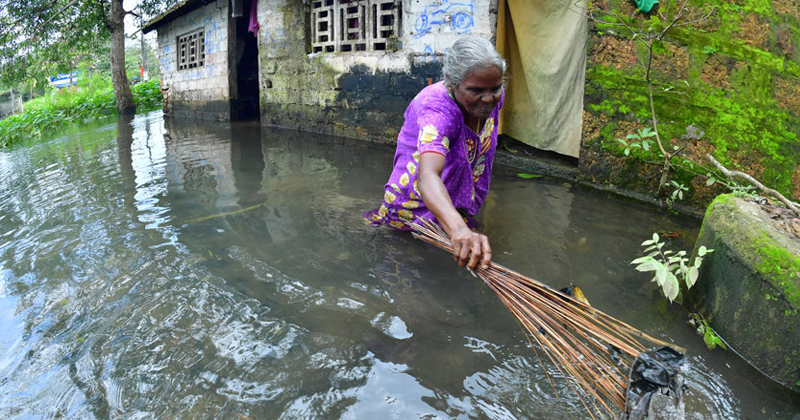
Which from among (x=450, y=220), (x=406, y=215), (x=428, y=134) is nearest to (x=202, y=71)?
(x=406, y=215)

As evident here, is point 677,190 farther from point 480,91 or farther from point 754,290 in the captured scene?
point 480,91

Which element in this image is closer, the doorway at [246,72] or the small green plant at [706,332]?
the small green plant at [706,332]

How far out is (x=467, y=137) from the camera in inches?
101

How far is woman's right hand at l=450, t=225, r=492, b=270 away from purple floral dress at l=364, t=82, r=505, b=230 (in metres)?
0.56

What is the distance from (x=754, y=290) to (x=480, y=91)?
140cm

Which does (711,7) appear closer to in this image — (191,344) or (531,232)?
(531,232)

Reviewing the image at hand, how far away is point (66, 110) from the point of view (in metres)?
14.5

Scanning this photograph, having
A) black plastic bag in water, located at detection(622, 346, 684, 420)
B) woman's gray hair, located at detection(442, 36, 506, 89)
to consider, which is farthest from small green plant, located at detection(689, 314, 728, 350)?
woman's gray hair, located at detection(442, 36, 506, 89)

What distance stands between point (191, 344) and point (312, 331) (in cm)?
53

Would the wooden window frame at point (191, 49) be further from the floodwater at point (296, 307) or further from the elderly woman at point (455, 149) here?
the elderly woman at point (455, 149)

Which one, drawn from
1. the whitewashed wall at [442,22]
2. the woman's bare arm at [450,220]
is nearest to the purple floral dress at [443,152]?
the woman's bare arm at [450,220]

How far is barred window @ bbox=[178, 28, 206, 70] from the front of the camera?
445 inches

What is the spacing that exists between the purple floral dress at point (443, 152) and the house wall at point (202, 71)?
29.1ft

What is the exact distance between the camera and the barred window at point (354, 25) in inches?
264
